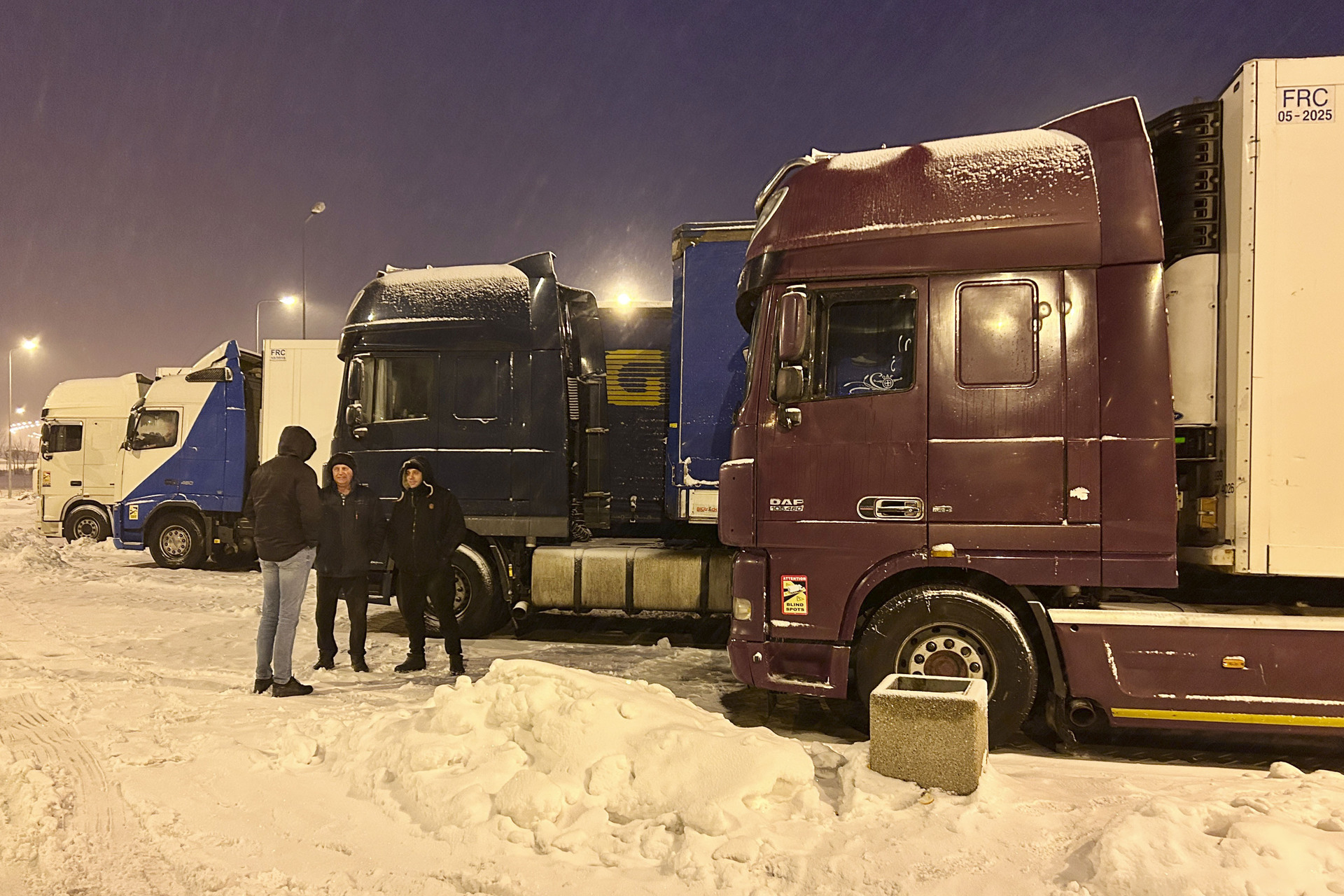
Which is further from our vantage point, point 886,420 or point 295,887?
point 886,420

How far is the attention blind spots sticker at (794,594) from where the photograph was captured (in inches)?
202

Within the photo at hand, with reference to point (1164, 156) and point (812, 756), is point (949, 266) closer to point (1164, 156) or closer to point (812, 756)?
point (1164, 156)

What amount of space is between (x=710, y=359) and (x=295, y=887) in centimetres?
566

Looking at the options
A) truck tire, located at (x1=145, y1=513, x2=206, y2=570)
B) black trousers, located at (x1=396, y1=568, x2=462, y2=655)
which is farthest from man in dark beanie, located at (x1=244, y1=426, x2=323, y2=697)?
truck tire, located at (x1=145, y1=513, x2=206, y2=570)

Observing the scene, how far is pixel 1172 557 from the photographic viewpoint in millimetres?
4656

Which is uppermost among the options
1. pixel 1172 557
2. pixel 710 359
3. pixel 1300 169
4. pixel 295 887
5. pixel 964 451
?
pixel 1300 169

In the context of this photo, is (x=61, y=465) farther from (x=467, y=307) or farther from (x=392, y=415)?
(x=467, y=307)

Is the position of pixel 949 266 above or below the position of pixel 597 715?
above

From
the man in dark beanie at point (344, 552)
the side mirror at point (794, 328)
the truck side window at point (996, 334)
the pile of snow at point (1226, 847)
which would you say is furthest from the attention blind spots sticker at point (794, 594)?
the man in dark beanie at point (344, 552)

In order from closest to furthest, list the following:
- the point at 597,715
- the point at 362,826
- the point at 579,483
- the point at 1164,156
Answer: the point at 362,826 → the point at 597,715 → the point at 1164,156 → the point at 579,483

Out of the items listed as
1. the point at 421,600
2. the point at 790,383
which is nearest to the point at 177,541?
the point at 421,600

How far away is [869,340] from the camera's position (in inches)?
202

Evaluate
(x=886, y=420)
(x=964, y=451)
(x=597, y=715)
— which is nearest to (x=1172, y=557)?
(x=964, y=451)

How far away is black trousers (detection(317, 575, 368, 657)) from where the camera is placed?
7.12 metres
